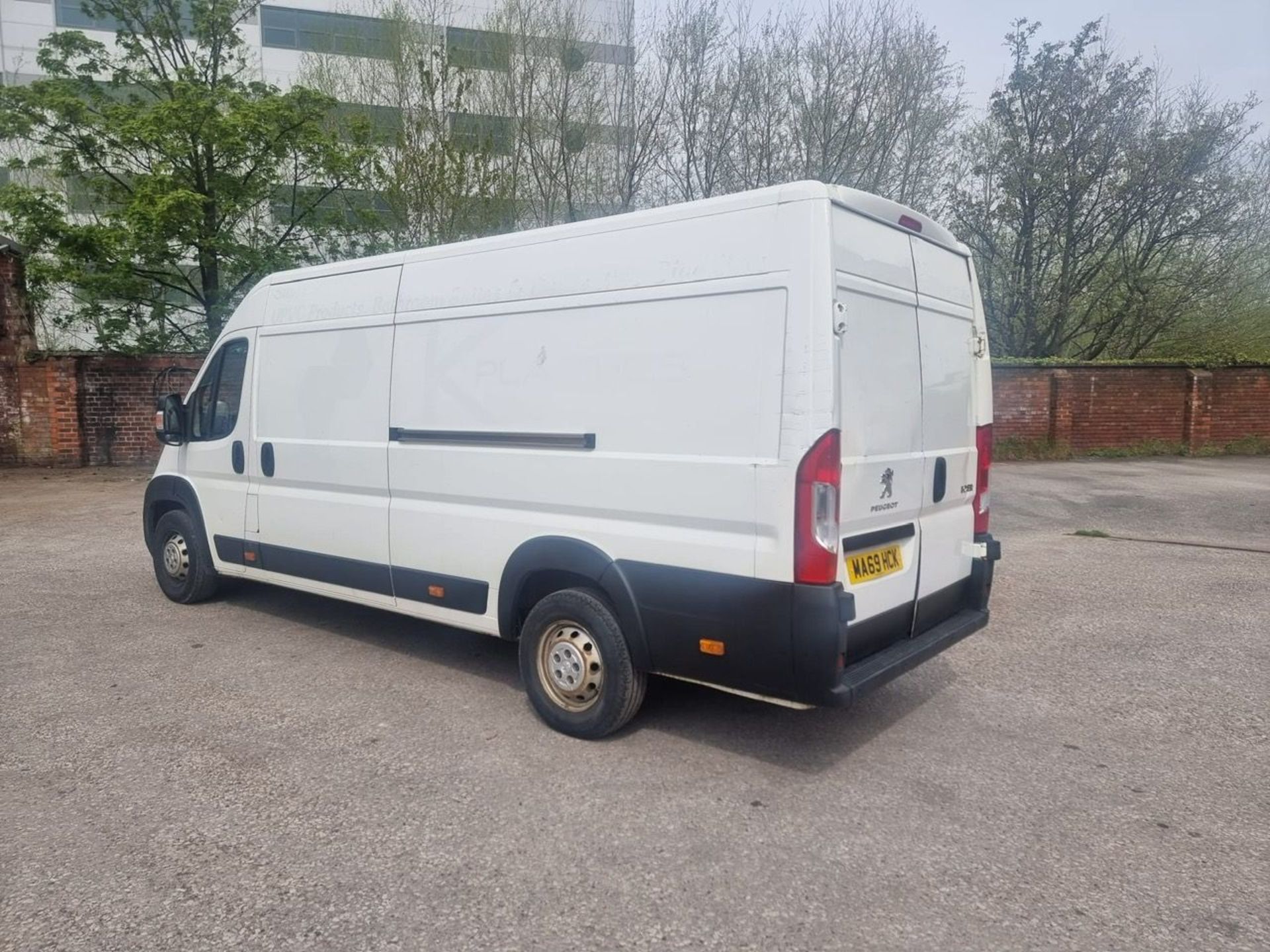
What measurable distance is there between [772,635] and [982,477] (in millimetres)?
1951

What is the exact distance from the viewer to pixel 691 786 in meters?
3.73

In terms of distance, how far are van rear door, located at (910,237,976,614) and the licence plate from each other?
0.85ft

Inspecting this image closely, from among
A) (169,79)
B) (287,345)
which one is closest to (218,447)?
(287,345)

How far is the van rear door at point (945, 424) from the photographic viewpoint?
4.27m

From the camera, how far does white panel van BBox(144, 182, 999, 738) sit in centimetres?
354

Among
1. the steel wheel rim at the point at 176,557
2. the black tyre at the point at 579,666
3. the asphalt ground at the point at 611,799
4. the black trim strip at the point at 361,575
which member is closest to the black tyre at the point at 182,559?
the steel wheel rim at the point at 176,557

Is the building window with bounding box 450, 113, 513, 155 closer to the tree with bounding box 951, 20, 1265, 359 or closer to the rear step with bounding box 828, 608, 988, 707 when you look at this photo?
the tree with bounding box 951, 20, 1265, 359

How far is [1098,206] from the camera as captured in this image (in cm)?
1877

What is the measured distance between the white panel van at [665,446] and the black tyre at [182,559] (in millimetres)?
1302

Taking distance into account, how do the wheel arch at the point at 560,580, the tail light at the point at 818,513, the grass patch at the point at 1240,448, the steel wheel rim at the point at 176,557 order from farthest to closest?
the grass patch at the point at 1240,448
the steel wheel rim at the point at 176,557
the wheel arch at the point at 560,580
the tail light at the point at 818,513

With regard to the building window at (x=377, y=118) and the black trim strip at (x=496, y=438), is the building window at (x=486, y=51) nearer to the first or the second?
the building window at (x=377, y=118)

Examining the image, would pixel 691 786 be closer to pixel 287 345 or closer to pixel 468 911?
pixel 468 911

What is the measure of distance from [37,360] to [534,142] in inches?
379

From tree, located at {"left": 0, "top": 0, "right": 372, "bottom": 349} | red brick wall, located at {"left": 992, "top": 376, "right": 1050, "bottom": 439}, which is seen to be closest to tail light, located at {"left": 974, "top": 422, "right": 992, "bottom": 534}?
tree, located at {"left": 0, "top": 0, "right": 372, "bottom": 349}
